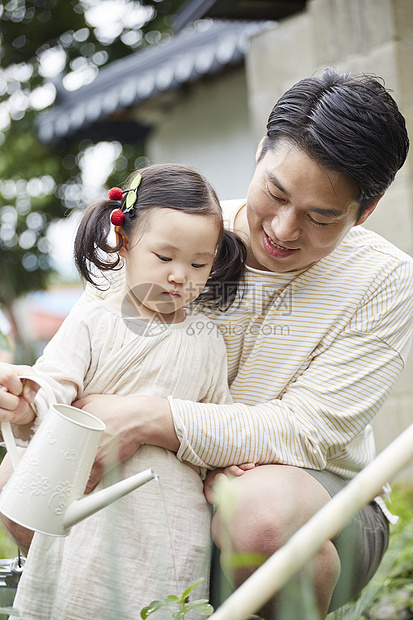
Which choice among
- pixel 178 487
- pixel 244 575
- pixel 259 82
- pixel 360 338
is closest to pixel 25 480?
pixel 178 487

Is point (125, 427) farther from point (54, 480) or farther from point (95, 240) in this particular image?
point (95, 240)

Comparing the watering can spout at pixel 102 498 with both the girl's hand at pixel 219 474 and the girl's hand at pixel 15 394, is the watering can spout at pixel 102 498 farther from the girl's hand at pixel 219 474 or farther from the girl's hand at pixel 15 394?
the girl's hand at pixel 219 474

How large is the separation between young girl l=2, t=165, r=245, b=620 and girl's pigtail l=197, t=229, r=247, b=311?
0.16ft

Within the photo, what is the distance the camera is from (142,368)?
1.73 m

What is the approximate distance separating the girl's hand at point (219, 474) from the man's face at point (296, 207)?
517 millimetres

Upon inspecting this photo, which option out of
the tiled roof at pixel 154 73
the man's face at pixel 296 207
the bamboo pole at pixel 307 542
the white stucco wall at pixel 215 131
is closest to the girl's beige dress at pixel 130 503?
the man's face at pixel 296 207

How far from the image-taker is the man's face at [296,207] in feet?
5.89

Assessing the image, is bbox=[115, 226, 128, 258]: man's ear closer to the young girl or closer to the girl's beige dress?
the young girl

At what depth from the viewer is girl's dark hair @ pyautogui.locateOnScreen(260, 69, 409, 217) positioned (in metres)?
1.76

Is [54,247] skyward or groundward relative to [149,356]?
groundward

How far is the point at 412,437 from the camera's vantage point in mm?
922

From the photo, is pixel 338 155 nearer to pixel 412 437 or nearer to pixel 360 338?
pixel 360 338

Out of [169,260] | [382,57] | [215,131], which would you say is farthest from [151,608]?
[215,131]

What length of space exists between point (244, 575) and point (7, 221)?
24.4 ft
